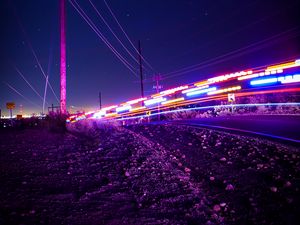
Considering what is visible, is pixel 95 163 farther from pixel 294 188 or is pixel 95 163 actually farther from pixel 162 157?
pixel 294 188

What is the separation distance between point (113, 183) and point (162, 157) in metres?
2.14

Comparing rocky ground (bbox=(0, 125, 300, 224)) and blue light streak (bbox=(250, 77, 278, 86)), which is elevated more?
blue light streak (bbox=(250, 77, 278, 86))

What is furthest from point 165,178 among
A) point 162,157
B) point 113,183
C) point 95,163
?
point 95,163

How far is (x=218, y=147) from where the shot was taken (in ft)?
25.7

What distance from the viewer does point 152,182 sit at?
18.2 feet

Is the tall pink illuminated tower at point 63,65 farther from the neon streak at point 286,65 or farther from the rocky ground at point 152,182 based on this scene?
the neon streak at point 286,65

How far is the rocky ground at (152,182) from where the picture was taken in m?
4.10

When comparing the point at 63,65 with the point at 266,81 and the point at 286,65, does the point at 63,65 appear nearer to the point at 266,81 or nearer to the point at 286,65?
the point at 286,65

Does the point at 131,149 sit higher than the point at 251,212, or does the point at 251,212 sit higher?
the point at 131,149

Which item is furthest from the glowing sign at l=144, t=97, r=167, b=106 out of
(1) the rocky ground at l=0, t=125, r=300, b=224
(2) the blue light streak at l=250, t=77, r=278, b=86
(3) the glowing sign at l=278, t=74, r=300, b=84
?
(1) the rocky ground at l=0, t=125, r=300, b=224

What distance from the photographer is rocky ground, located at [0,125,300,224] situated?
4098mm

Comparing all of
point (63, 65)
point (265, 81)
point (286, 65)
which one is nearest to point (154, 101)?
point (63, 65)

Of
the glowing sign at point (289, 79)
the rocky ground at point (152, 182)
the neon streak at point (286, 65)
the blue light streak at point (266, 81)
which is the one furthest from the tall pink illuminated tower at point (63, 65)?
the blue light streak at point (266, 81)

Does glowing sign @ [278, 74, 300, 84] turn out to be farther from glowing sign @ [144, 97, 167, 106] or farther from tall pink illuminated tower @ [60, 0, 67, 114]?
tall pink illuminated tower @ [60, 0, 67, 114]
